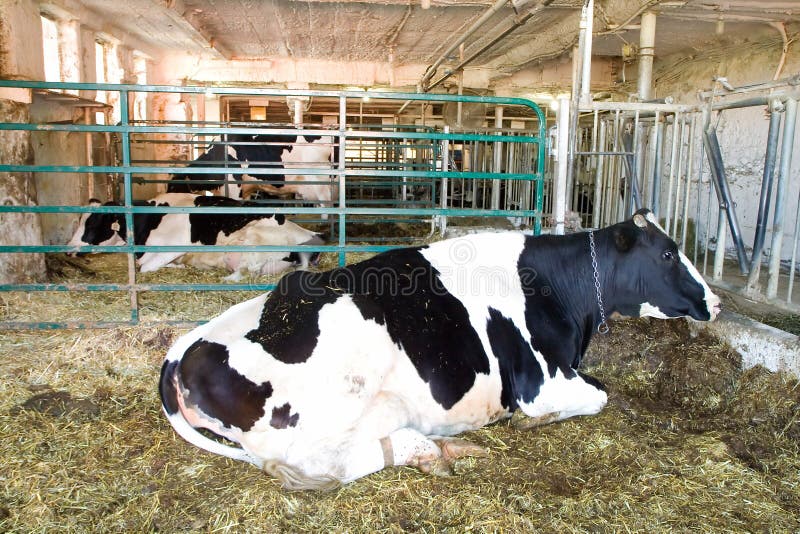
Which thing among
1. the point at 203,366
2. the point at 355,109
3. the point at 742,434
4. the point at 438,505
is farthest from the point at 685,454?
the point at 355,109

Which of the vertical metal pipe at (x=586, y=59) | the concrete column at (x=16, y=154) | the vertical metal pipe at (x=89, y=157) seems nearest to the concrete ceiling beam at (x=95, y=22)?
the vertical metal pipe at (x=89, y=157)

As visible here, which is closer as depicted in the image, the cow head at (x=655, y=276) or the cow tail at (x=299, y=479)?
the cow tail at (x=299, y=479)

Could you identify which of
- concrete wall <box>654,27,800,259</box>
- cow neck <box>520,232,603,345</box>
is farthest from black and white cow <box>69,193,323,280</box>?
concrete wall <box>654,27,800,259</box>

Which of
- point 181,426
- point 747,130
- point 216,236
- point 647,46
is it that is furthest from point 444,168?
point 181,426

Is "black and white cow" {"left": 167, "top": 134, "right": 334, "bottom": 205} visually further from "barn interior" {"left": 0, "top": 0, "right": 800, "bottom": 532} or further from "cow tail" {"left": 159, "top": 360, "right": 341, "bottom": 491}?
"cow tail" {"left": 159, "top": 360, "right": 341, "bottom": 491}

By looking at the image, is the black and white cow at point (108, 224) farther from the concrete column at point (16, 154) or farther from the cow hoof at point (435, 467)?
the cow hoof at point (435, 467)

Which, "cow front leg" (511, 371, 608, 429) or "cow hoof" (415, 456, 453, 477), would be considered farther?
"cow front leg" (511, 371, 608, 429)

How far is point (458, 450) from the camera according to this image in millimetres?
3168

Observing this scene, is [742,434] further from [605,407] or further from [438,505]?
[438,505]

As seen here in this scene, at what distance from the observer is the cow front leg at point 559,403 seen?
354 cm

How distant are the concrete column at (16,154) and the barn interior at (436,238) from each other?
0.02 meters

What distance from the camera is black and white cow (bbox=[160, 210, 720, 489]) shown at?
9.64ft

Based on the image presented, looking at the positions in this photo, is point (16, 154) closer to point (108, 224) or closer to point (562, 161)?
Result: point (108, 224)

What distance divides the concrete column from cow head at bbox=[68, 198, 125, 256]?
1614 millimetres
